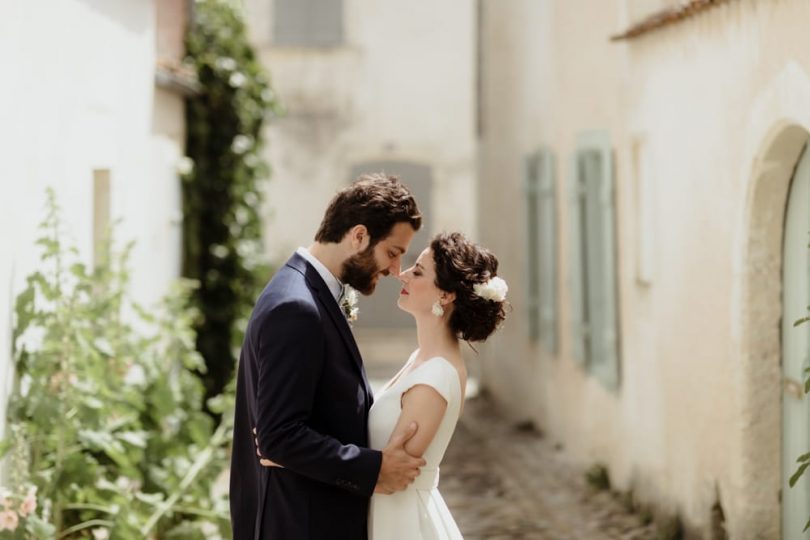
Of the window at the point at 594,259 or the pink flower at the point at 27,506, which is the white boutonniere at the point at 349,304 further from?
the window at the point at 594,259

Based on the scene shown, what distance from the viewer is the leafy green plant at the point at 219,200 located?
11266 millimetres

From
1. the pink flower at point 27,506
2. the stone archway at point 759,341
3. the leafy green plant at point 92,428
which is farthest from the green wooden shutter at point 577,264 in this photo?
the pink flower at point 27,506

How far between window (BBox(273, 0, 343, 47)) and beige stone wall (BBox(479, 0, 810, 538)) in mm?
9341

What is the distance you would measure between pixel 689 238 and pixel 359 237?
4.16m

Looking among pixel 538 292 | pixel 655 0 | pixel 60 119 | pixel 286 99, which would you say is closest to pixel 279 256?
pixel 286 99

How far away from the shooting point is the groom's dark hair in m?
4.20

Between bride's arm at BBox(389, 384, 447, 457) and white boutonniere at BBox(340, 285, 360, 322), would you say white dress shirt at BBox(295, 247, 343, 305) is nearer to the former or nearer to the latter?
white boutonniere at BBox(340, 285, 360, 322)

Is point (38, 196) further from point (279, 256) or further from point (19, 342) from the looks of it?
point (279, 256)

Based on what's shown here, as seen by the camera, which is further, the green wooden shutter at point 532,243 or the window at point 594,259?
the green wooden shutter at point 532,243

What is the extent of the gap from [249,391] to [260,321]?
0.27 metres

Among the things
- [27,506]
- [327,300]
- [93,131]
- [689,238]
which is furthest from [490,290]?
[93,131]

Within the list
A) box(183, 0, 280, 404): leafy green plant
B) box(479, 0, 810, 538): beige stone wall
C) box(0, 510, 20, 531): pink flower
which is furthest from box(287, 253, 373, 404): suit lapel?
box(183, 0, 280, 404): leafy green plant

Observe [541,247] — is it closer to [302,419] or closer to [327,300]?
[327,300]

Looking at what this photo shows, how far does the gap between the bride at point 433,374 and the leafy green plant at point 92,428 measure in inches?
73.2
